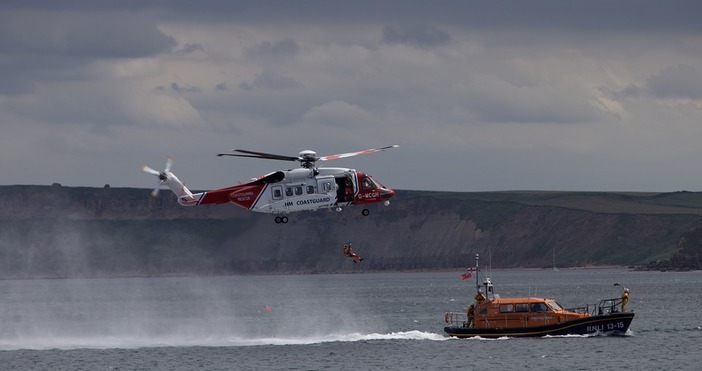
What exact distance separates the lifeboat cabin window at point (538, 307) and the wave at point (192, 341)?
879 cm

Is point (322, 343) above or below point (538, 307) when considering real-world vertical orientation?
below

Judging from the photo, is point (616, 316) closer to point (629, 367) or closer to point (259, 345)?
point (629, 367)

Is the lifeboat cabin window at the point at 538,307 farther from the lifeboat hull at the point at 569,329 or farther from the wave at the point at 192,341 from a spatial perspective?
the wave at the point at 192,341

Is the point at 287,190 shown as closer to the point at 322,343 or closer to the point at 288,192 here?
the point at 288,192

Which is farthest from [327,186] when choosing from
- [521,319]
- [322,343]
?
[322,343]

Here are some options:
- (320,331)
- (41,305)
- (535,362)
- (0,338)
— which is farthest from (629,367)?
(41,305)

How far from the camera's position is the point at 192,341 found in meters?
107

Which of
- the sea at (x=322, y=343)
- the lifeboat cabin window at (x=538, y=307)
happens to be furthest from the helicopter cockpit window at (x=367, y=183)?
the lifeboat cabin window at (x=538, y=307)

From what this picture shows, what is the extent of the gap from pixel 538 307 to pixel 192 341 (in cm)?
2844

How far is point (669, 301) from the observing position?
15875 centimetres

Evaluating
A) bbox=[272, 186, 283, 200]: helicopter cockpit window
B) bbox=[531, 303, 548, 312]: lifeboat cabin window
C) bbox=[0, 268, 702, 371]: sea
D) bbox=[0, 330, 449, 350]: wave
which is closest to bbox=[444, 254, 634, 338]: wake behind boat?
bbox=[531, 303, 548, 312]: lifeboat cabin window

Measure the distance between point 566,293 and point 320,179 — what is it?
122835mm

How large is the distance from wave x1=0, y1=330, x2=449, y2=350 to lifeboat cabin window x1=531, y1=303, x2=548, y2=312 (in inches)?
346

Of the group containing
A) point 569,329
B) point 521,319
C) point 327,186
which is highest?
point 327,186
